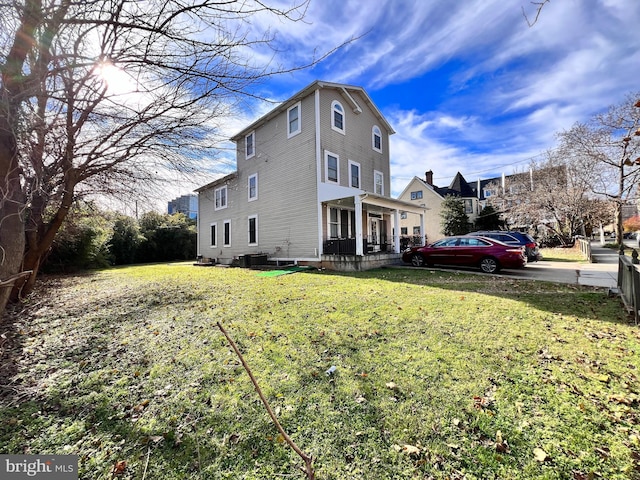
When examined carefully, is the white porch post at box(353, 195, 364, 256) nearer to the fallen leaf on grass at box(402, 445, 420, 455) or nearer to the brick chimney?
the fallen leaf on grass at box(402, 445, 420, 455)

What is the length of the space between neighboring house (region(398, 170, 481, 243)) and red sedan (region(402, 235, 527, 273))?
1867cm

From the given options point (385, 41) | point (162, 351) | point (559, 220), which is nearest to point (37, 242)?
point (162, 351)

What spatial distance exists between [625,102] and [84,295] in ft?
85.0

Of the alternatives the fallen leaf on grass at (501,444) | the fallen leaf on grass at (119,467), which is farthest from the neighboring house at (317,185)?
the fallen leaf on grass at (119,467)

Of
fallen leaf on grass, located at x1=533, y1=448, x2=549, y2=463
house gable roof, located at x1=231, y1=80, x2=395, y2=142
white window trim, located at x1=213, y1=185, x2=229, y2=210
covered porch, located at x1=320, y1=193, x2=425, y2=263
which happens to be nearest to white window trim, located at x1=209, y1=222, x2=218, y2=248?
white window trim, located at x1=213, y1=185, x2=229, y2=210

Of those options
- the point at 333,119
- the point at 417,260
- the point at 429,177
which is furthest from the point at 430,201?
the point at 333,119

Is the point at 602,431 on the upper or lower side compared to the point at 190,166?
lower

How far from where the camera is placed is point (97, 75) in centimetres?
334

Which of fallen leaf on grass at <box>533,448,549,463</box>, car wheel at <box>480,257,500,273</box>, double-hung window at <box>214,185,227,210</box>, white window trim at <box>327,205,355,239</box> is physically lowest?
fallen leaf on grass at <box>533,448,549,463</box>

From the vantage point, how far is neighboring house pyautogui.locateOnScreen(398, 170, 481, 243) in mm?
31828

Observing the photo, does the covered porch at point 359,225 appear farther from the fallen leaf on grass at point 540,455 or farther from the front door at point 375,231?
the fallen leaf on grass at point 540,455

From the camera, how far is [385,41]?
5074 mm

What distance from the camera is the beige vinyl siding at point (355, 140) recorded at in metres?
13.3

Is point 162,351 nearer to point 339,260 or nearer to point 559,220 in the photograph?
point 339,260
